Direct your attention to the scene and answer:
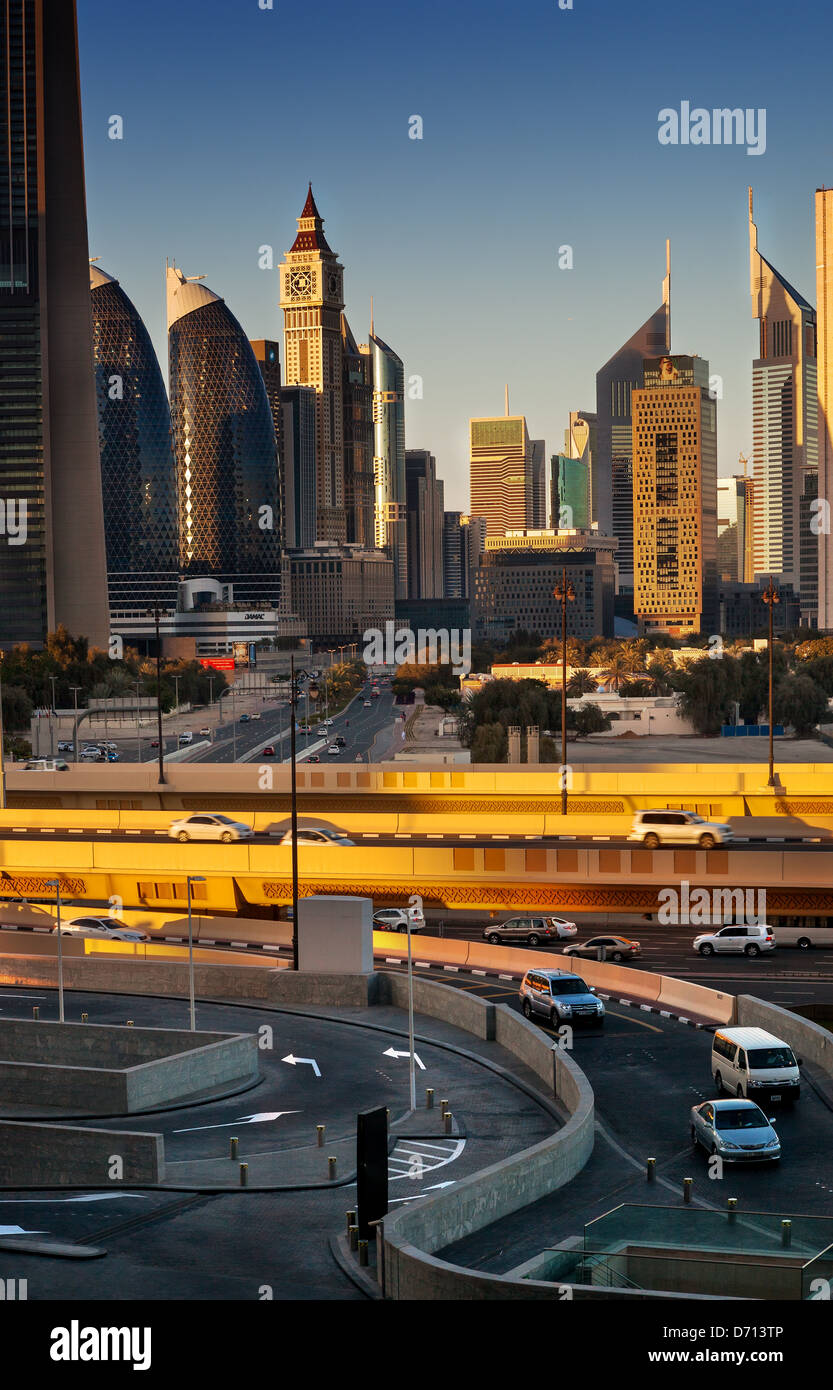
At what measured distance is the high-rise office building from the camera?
18525 cm

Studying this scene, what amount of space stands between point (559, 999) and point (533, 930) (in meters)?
10.6

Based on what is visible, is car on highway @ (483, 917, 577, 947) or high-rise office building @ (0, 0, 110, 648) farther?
high-rise office building @ (0, 0, 110, 648)

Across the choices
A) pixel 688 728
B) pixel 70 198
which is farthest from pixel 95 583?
pixel 688 728

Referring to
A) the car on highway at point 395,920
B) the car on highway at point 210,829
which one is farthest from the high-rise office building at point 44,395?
the car on highway at point 395,920

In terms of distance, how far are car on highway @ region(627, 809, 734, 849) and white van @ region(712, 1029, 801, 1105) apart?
2433cm

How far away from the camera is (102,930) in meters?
45.2

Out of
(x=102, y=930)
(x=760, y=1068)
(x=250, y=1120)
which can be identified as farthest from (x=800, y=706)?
(x=250, y=1120)

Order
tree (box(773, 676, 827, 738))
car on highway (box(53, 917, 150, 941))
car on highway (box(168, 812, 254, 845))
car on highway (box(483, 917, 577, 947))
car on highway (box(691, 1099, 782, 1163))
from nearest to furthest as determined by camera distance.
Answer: car on highway (box(691, 1099, 782, 1163)), car on highway (box(483, 917, 577, 947)), car on highway (box(53, 917, 150, 941)), car on highway (box(168, 812, 254, 845)), tree (box(773, 676, 827, 738))

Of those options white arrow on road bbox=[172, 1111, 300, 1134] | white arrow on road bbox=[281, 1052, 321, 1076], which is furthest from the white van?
white arrow on road bbox=[281, 1052, 321, 1076]

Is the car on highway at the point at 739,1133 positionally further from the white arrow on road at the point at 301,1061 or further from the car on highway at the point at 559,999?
the white arrow on road at the point at 301,1061

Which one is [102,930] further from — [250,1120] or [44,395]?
[44,395]

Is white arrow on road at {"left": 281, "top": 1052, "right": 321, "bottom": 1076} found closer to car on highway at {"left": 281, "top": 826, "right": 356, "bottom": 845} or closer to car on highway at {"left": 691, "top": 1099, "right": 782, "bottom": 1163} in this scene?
car on highway at {"left": 691, "top": 1099, "right": 782, "bottom": 1163}

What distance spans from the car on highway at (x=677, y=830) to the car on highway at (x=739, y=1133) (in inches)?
1099
